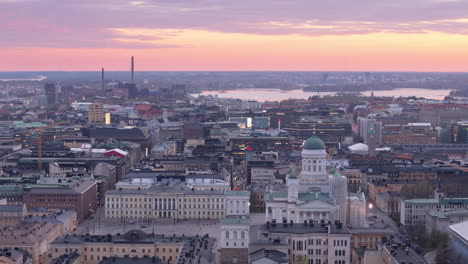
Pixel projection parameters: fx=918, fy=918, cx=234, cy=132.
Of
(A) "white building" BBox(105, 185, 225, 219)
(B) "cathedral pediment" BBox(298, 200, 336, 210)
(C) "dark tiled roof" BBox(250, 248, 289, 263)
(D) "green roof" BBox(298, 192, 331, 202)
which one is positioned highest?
(D) "green roof" BBox(298, 192, 331, 202)

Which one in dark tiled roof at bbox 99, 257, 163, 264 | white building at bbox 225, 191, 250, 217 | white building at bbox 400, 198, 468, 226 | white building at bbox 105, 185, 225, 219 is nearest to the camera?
dark tiled roof at bbox 99, 257, 163, 264

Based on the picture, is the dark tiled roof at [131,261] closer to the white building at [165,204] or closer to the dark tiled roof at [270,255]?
the dark tiled roof at [270,255]

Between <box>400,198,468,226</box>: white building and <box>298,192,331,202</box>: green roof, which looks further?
<box>400,198,468,226</box>: white building

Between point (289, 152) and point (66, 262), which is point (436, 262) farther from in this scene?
point (289, 152)

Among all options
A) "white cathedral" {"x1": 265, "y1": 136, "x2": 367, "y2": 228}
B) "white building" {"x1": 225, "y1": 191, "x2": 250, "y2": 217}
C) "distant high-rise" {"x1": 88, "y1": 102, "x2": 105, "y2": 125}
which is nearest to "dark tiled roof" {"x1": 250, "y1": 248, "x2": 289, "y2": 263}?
"white cathedral" {"x1": 265, "y1": 136, "x2": 367, "y2": 228}

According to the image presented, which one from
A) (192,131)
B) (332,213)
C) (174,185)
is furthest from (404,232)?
(192,131)

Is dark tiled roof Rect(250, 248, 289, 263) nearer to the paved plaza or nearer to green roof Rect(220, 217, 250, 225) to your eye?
green roof Rect(220, 217, 250, 225)

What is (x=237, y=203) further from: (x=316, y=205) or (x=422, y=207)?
(x=422, y=207)

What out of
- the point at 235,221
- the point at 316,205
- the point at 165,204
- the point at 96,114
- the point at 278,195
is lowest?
the point at 165,204

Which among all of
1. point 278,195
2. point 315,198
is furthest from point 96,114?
point 315,198
